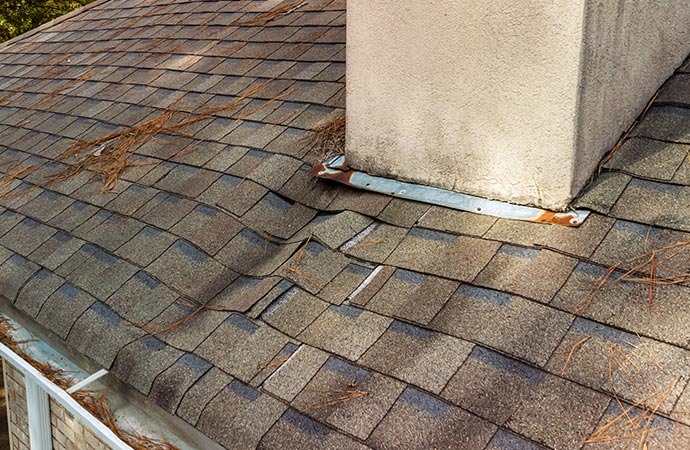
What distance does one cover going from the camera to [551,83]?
2.14 meters

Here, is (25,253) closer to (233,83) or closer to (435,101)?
(233,83)

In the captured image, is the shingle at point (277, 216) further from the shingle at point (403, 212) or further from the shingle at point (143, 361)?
the shingle at point (143, 361)

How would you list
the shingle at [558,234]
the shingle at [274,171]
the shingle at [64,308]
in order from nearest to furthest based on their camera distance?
the shingle at [558,234], the shingle at [64,308], the shingle at [274,171]

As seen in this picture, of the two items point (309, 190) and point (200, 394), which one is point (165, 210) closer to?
point (309, 190)

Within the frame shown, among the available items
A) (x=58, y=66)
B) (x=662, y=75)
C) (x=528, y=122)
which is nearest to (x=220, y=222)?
(x=528, y=122)

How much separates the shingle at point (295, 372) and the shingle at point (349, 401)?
1.0 inches

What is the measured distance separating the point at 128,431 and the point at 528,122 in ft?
6.00

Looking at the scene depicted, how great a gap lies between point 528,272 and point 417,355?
45 cm

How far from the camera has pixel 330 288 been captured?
2.40m

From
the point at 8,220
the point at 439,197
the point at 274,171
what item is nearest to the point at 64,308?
the point at 274,171

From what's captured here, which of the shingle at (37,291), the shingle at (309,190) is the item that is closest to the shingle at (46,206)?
the shingle at (37,291)

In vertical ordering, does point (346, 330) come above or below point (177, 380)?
above

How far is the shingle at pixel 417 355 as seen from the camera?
189cm

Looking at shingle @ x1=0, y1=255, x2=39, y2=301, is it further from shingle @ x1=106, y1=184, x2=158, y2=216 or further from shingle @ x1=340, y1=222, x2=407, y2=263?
shingle @ x1=340, y1=222, x2=407, y2=263
